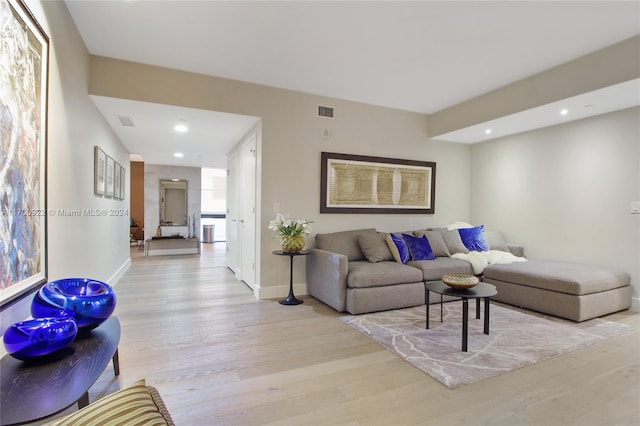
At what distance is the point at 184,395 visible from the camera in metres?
1.92

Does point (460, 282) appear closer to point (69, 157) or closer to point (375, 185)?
point (375, 185)

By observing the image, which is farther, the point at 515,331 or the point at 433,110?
the point at 433,110

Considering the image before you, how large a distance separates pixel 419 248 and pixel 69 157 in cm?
384

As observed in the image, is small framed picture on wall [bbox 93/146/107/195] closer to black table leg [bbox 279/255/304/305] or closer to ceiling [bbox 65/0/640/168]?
ceiling [bbox 65/0/640/168]

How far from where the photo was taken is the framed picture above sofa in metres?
4.37

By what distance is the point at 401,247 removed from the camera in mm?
4094

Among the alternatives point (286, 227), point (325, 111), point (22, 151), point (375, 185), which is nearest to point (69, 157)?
point (22, 151)

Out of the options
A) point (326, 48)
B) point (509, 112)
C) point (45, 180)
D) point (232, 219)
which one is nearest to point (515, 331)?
point (509, 112)

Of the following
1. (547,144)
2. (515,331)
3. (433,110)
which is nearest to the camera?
(515,331)

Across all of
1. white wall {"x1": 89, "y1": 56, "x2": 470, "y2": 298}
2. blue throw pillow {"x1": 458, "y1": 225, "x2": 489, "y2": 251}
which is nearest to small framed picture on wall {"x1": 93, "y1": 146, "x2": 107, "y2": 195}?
white wall {"x1": 89, "y1": 56, "x2": 470, "y2": 298}

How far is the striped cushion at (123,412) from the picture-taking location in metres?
0.83

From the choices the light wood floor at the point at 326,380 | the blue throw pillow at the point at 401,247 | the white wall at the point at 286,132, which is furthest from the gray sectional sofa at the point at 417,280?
the white wall at the point at 286,132

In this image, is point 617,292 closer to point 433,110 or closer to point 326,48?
point 433,110

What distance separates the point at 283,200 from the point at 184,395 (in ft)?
8.32
